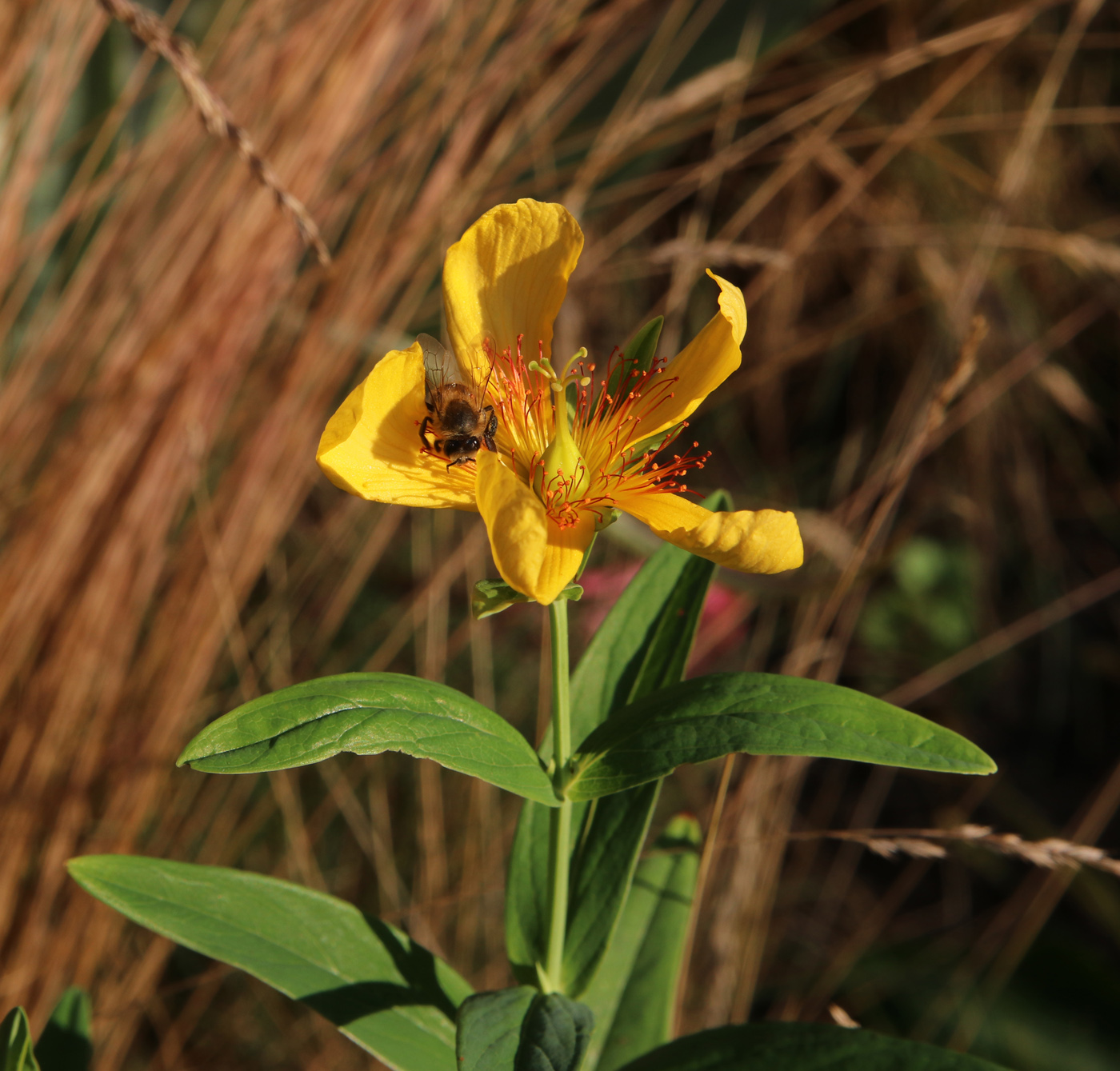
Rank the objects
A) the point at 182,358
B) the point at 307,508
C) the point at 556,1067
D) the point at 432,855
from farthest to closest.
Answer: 1. the point at 307,508
2. the point at 432,855
3. the point at 182,358
4. the point at 556,1067

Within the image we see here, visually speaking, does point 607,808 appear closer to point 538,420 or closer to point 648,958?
point 648,958

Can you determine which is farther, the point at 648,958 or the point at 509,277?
the point at 648,958

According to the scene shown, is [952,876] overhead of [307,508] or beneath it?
overhead

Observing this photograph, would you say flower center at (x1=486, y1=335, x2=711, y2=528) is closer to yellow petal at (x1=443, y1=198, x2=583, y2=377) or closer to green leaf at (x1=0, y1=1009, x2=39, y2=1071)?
yellow petal at (x1=443, y1=198, x2=583, y2=377)

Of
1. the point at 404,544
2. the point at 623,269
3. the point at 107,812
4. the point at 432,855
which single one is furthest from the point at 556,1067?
the point at 623,269

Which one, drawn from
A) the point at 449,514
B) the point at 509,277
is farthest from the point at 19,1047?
the point at 449,514

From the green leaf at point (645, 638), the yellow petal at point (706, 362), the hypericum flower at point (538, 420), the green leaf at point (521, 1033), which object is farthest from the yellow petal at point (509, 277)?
the green leaf at point (521, 1033)

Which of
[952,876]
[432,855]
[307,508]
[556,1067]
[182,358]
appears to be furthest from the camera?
[307,508]

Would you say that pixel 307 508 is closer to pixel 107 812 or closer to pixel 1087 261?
pixel 107 812
